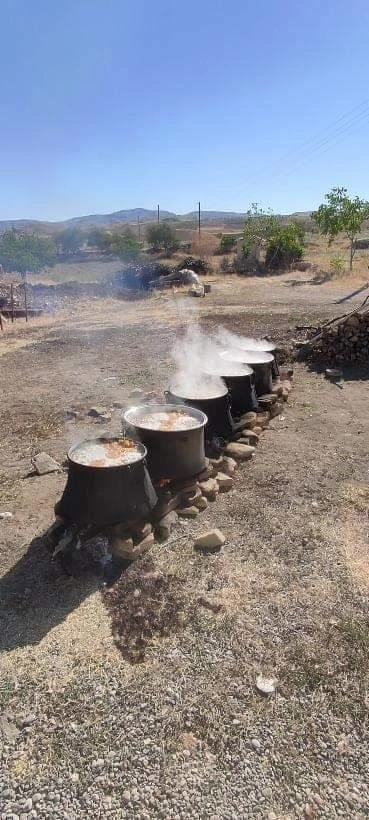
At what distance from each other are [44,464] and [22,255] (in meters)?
29.1

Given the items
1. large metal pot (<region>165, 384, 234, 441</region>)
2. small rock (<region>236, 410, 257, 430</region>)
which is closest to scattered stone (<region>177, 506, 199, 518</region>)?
large metal pot (<region>165, 384, 234, 441</region>)

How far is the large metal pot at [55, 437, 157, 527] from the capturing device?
373 centimetres

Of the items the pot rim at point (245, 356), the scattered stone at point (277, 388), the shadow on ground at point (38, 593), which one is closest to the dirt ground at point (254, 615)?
the shadow on ground at point (38, 593)

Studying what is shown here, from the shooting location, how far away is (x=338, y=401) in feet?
25.7

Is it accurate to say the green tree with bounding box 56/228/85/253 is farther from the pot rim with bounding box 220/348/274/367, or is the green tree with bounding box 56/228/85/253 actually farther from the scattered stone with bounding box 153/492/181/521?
the scattered stone with bounding box 153/492/181/521

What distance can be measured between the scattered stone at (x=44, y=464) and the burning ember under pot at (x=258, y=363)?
9.69 feet

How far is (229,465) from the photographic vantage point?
5.39 m

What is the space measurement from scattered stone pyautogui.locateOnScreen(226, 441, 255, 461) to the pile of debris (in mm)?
4459

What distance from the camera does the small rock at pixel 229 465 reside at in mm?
5340

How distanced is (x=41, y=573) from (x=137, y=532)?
2.66 feet

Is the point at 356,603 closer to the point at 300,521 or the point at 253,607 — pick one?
the point at 253,607

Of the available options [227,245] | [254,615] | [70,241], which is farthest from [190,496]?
[70,241]

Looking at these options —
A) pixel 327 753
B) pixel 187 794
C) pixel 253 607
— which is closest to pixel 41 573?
pixel 253 607

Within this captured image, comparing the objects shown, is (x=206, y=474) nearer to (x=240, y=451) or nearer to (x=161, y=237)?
(x=240, y=451)
